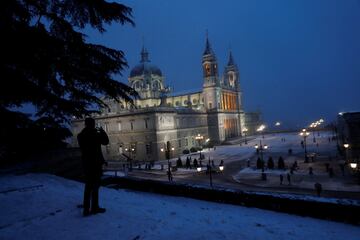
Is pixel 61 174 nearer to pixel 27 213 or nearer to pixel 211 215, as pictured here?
pixel 27 213

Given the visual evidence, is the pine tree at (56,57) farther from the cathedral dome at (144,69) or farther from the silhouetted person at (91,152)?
the cathedral dome at (144,69)

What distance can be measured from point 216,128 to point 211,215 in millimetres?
69431

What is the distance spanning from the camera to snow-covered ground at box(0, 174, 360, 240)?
18.2 feet

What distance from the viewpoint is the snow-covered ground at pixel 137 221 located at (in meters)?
5.54

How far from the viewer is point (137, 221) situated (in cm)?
621

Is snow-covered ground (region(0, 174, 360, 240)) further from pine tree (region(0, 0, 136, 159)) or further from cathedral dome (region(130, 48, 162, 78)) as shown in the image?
cathedral dome (region(130, 48, 162, 78))

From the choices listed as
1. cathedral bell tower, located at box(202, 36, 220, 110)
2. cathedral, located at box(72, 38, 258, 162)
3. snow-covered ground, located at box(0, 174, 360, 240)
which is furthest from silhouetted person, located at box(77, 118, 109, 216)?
cathedral bell tower, located at box(202, 36, 220, 110)

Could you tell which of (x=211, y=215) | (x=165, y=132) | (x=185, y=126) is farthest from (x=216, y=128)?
(x=211, y=215)

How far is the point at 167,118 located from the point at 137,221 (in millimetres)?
51804

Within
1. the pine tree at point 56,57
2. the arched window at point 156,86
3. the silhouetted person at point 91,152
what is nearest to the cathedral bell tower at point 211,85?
the arched window at point 156,86

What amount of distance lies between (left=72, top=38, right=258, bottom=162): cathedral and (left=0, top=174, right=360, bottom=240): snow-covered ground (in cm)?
3204

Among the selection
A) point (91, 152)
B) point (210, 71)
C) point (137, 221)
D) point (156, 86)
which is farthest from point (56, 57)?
point (210, 71)

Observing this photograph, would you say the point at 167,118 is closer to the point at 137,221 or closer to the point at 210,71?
the point at 210,71

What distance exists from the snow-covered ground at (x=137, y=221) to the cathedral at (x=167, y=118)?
105ft
